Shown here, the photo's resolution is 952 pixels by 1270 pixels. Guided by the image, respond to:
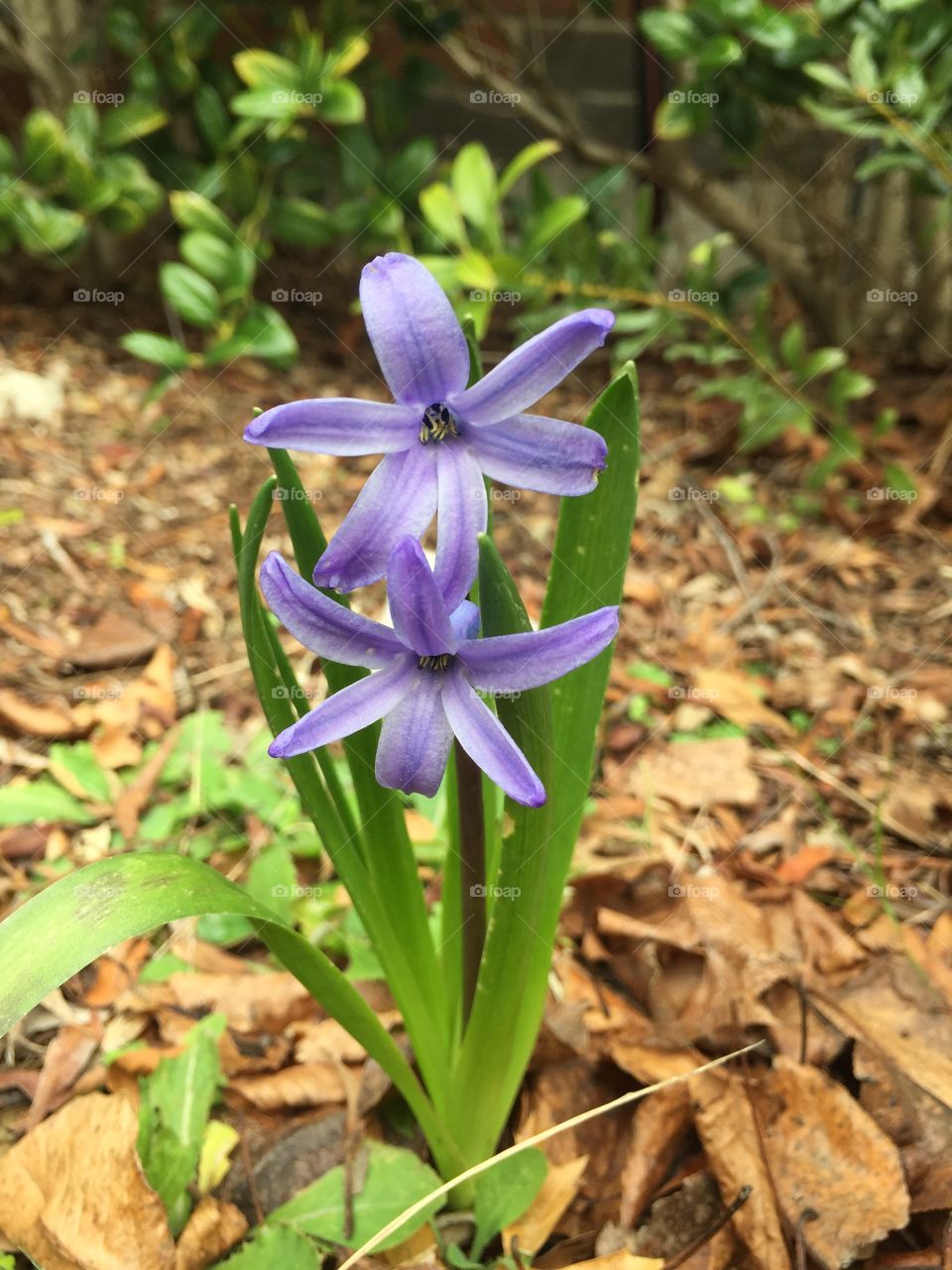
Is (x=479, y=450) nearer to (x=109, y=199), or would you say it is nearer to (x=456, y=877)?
(x=456, y=877)

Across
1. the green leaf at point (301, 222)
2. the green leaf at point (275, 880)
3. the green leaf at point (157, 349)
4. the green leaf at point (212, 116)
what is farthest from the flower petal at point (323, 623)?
the green leaf at point (212, 116)

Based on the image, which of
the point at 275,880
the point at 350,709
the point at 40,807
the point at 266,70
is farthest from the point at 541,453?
the point at 266,70

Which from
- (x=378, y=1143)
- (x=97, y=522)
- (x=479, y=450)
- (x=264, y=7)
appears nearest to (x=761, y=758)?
(x=378, y=1143)

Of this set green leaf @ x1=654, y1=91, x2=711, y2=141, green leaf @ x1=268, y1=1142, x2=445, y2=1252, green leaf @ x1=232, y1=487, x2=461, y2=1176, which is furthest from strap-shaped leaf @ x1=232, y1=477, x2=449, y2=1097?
green leaf @ x1=654, y1=91, x2=711, y2=141

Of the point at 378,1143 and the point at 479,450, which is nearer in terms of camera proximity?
the point at 479,450

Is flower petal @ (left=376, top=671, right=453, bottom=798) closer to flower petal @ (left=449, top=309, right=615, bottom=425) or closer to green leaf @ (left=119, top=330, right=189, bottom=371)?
flower petal @ (left=449, top=309, right=615, bottom=425)

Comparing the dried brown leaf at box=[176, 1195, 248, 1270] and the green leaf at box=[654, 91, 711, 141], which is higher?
the green leaf at box=[654, 91, 711, 141]
